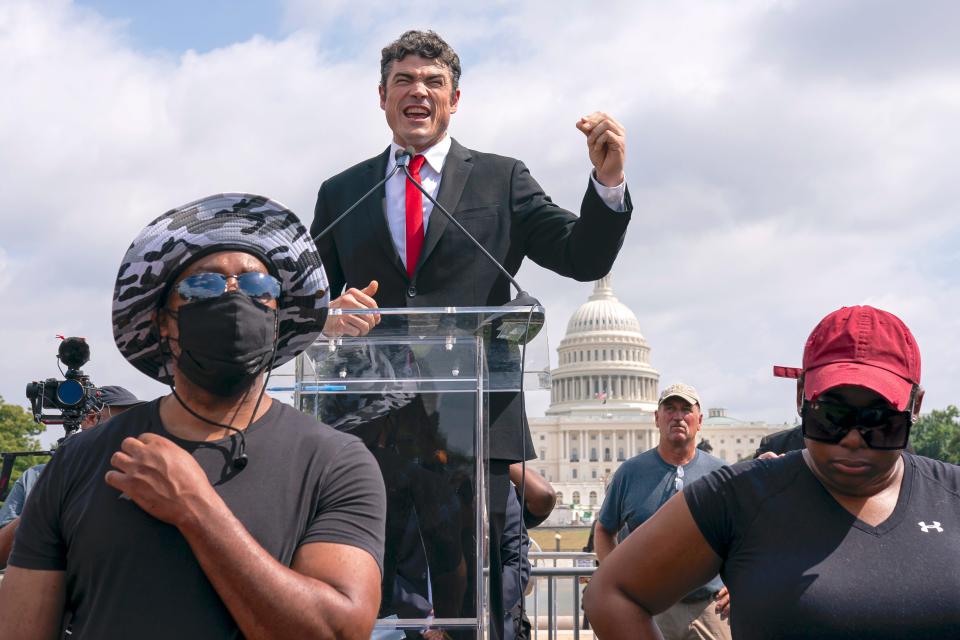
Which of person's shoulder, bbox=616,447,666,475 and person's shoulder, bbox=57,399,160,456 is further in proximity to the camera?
person's shoulder, bbox=616,447,666,475

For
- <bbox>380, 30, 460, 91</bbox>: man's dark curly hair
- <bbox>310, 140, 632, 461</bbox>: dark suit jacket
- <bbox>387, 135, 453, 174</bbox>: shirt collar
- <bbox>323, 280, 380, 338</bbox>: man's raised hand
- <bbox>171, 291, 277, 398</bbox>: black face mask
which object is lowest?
<bbox>171, 291, 277, 398</bbox>: black face mask

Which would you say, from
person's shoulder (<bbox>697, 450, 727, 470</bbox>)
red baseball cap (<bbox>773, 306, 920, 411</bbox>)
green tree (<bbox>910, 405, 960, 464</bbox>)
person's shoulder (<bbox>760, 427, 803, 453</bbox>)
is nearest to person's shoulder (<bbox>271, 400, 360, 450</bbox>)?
red baseball cap (<bbox>773, 306, 920, 411</bbox>)

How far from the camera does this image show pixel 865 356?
8.38 feet

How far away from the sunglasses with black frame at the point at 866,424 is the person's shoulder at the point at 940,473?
122 mm

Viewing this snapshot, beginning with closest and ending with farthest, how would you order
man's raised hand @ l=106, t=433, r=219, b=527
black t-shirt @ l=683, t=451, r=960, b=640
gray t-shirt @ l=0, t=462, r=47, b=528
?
man's raised hand @ l=106, t=433, r=219, b=527 → black t-shirt @ l=683, t=451, r=960, b=640 → gray t-shirt @ l=0, t=462, r=47, b=528

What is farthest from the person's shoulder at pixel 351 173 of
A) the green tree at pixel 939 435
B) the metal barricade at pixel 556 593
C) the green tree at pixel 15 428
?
the green tree at pixel 939 435

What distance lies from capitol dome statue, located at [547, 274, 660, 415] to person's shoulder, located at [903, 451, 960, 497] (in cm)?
11783

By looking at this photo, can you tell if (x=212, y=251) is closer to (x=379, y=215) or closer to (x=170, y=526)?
(x=170, y=526)

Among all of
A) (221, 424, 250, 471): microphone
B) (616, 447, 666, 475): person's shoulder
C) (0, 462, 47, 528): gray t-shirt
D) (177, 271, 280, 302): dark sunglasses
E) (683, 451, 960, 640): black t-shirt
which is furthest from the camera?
(616, 447, 666, 475): person's shoulder

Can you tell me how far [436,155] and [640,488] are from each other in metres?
3.79

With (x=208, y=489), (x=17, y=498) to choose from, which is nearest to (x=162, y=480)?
(x=208, y=489)

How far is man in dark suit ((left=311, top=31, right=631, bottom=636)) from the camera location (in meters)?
3.75

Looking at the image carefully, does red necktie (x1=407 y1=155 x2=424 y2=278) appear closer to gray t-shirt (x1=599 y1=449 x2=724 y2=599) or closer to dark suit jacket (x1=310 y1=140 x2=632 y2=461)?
dark suit jacket (x1=310 y1=140 x2=632 y2=461)

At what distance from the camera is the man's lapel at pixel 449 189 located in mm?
3744
